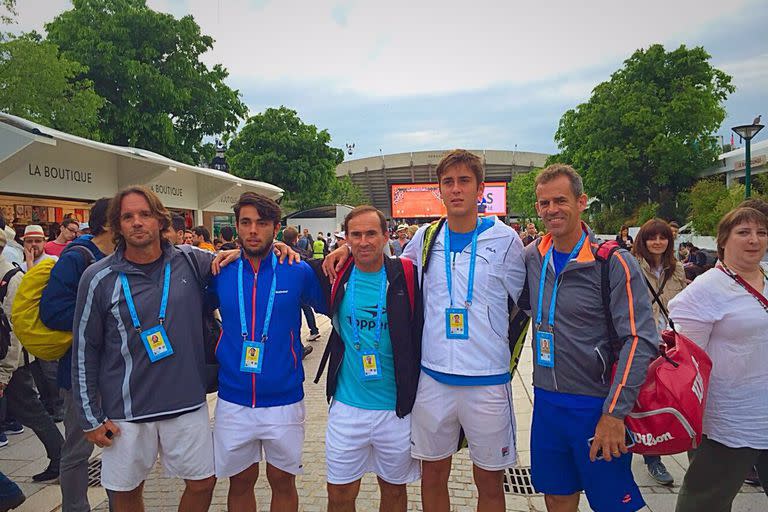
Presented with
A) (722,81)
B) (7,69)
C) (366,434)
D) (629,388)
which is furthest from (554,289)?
(722,81)

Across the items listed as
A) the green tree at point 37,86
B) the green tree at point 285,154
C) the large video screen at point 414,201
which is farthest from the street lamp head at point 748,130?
the large video screen at point 414,201

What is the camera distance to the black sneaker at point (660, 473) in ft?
12.1

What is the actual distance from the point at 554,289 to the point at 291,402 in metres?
1.61

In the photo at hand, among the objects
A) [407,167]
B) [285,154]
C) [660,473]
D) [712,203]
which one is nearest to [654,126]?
[712,203]

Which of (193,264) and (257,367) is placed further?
(193,264)

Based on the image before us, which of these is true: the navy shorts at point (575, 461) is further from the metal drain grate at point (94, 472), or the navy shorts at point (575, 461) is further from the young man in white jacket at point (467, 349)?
the metal drain grate at point (94, 472)

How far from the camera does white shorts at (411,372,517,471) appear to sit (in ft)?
8.73

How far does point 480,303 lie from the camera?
271cm

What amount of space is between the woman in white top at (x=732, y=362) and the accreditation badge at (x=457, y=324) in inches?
43.4

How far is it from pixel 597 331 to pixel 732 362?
738 millimetres

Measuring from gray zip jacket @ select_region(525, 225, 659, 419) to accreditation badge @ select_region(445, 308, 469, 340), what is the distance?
363mm

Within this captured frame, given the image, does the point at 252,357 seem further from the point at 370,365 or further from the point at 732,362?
the point at 732,362

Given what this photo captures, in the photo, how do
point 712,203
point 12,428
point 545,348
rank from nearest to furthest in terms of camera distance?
point 545,348, point 12,428, point 712,203

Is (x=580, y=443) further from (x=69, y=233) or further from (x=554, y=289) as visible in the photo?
(x=69, y=233)
